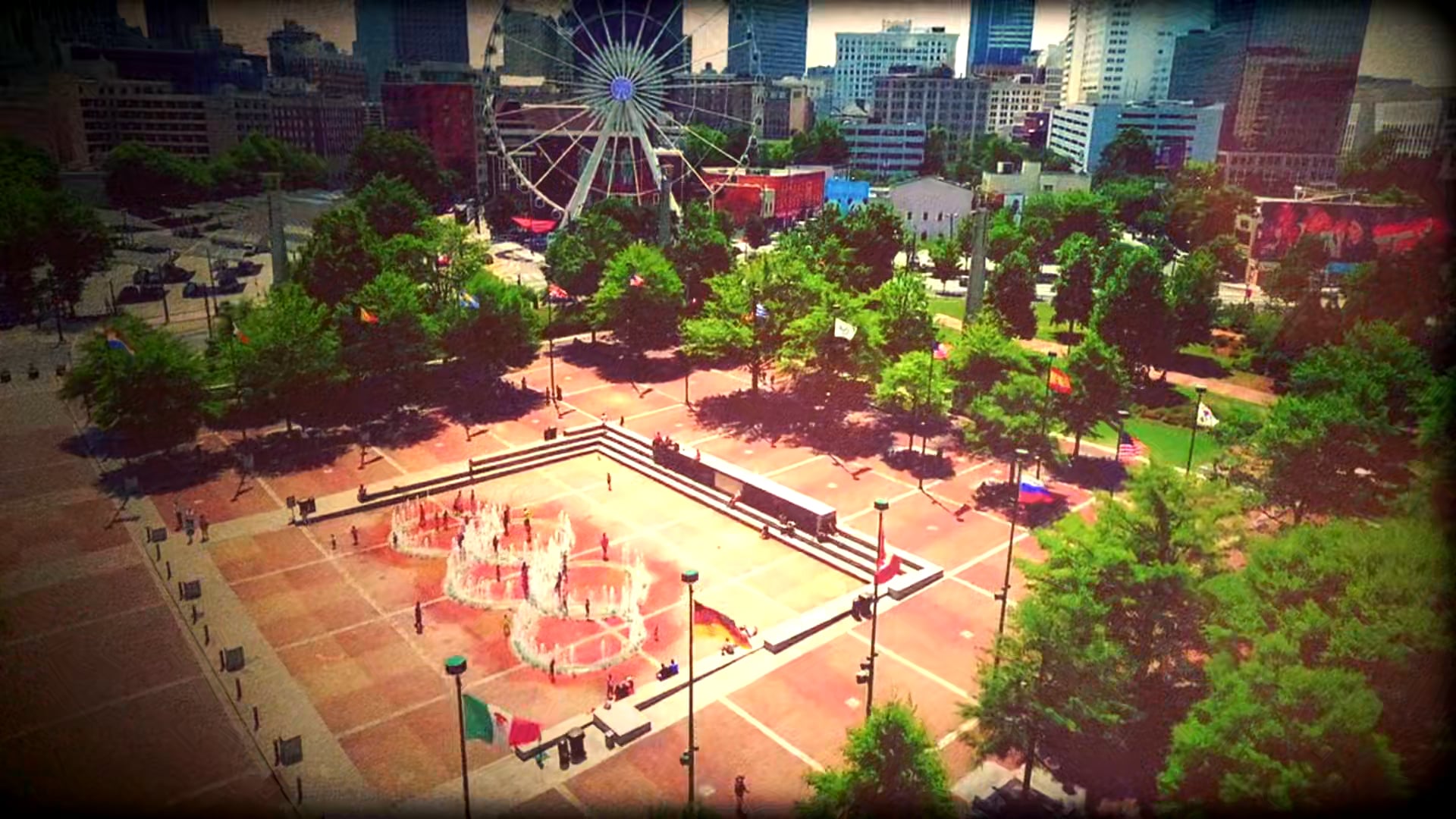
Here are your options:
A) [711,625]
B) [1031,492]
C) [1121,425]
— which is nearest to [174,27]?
[1121,425]

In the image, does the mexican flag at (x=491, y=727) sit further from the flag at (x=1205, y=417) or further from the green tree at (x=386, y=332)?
the green tree at (x=386, y=332)

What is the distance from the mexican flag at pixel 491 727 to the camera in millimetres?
18578

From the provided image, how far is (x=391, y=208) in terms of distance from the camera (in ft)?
268

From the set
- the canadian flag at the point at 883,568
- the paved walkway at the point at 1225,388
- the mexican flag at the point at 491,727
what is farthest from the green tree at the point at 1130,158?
the mexican flag at the point at 491,727

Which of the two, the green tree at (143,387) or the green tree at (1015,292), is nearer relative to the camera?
the green tree at (143,387)

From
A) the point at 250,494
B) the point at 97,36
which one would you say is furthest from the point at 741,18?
the point at 97,36

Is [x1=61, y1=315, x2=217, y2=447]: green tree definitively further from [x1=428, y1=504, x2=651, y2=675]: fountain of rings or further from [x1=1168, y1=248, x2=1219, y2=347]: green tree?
[x1=1168, y1=248, x2=1219, y2=347]: green tree

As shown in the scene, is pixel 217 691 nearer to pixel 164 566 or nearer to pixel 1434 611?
pixel 164 566

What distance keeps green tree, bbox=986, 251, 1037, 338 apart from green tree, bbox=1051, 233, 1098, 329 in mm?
2911

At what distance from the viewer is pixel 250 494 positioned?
39125 mm

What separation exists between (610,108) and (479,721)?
70323 millimetres

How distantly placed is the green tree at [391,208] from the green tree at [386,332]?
1330 inches

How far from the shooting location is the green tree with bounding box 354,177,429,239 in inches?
3182

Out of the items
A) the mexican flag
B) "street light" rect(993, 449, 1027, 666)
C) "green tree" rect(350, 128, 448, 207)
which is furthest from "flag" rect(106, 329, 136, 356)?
"green tree" rect(350, 128, 448, 207)
